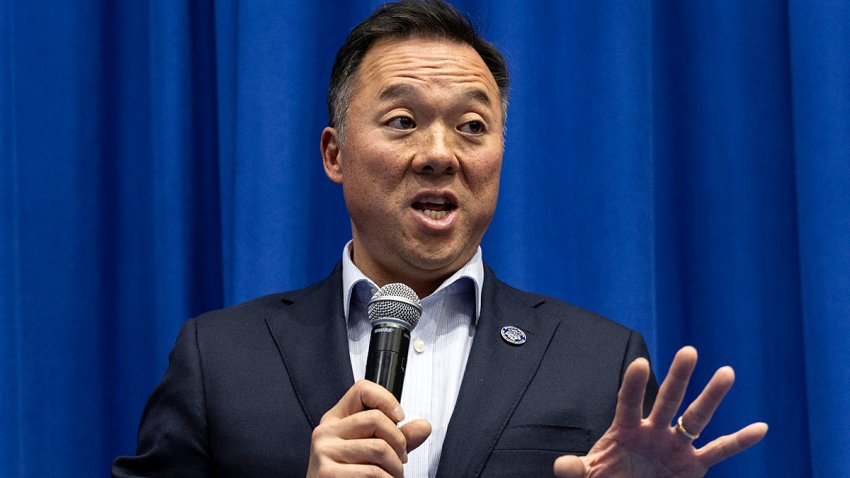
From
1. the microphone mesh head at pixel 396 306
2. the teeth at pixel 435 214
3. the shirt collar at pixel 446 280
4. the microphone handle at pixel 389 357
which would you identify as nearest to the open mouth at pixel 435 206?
the teeth at pixel 435 214

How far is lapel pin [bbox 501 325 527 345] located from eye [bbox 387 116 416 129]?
1.38 feet

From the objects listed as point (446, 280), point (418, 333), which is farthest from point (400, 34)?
point (418, 333)

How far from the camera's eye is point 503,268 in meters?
2.40

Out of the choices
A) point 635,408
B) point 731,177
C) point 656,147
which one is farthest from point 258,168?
point 635,408

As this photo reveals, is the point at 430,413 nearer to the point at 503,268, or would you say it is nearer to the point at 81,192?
the point at 503,268

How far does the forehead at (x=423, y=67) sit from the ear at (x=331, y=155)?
127 mm

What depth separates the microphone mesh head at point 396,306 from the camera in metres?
1.35

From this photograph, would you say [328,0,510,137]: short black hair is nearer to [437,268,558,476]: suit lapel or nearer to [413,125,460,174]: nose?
[413,125,460,174]: nose

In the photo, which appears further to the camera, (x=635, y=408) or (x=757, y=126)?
(x=757, y=126)

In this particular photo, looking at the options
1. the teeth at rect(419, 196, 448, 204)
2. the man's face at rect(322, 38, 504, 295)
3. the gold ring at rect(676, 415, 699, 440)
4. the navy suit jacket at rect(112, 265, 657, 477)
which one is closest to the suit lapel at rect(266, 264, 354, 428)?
the navy suit jacket at rect(112, 265, 657, 477)

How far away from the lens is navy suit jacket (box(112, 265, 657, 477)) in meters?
1.67

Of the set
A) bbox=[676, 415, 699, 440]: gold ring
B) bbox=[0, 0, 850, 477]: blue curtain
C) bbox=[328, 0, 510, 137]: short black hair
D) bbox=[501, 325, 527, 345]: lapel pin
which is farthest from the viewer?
bbox=[0, 0, 850, 477]: blue curtain

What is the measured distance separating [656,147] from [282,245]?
3.06 feet

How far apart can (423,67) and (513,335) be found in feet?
1.78
